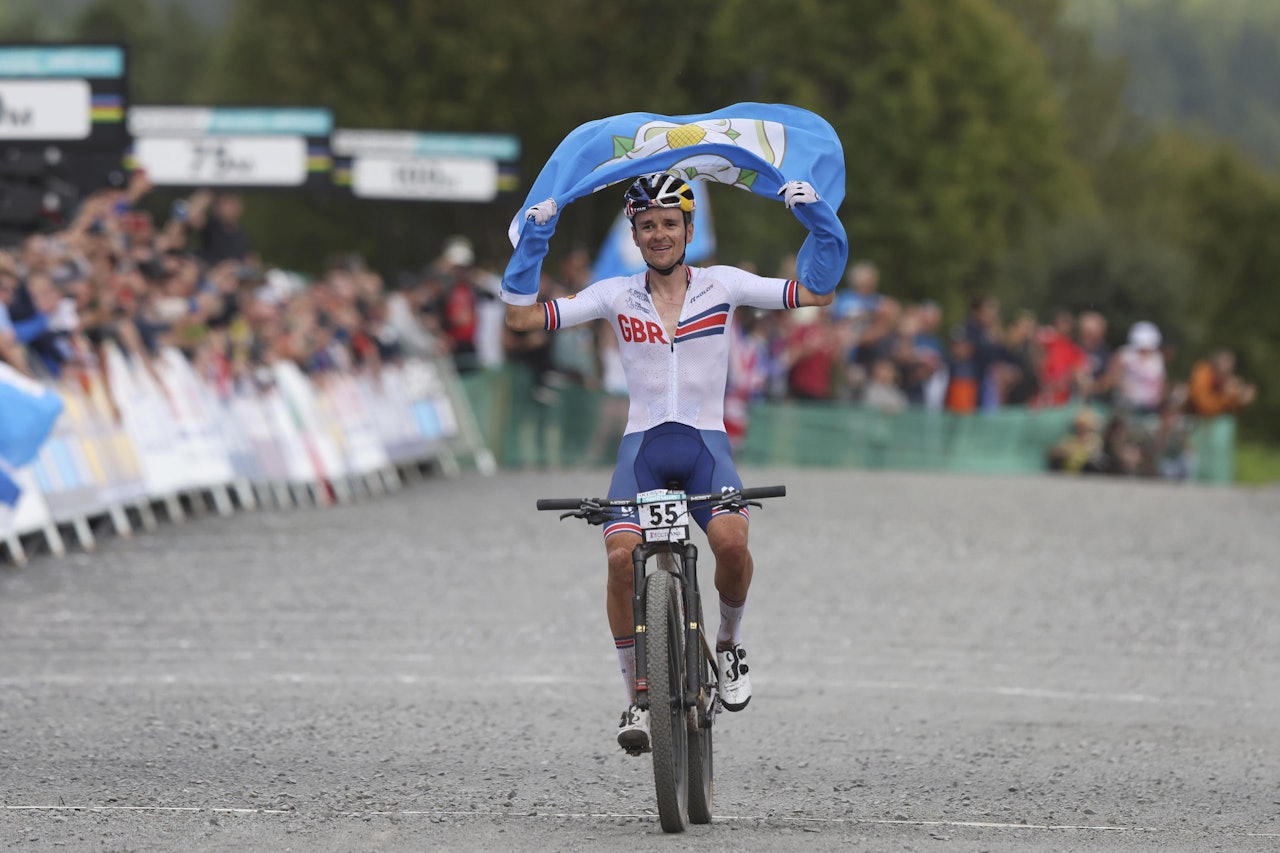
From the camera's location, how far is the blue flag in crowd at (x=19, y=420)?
14.7 meters

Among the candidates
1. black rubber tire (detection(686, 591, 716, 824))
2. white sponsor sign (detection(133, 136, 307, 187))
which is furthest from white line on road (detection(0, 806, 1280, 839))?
white sponsor sign (detection(133, 136, 307, 187))

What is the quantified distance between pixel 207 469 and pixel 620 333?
11.6m

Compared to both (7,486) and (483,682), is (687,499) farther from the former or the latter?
(7,486)

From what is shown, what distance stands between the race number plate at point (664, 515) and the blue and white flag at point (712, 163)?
930 millimetres

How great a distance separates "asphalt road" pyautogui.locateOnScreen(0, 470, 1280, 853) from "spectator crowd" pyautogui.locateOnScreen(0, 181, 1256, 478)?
1.78 meters

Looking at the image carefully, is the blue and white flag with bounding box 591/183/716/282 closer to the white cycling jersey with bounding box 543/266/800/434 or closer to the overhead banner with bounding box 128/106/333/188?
the overhead banner with bounding box 128/106/333/188

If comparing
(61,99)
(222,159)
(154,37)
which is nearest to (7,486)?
(61,99)

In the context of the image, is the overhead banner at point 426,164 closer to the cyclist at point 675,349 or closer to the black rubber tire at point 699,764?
A: the cyclist at point 675,349

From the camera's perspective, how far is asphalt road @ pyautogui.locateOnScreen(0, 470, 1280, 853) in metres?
7.59

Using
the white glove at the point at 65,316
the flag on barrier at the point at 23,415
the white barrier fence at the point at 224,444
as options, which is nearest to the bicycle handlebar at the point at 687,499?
the flag on barrier at the point at 23,415

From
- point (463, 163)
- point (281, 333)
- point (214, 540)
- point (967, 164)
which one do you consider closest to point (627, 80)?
point (967, 164)

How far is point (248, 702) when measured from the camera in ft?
33.9

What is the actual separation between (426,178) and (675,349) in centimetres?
2054

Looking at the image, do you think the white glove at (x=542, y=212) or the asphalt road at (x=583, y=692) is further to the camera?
the white glove at (x=542, y=212)
